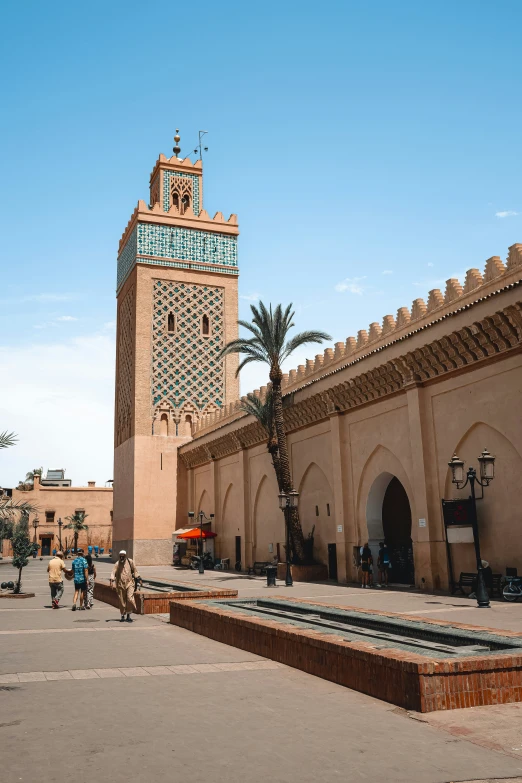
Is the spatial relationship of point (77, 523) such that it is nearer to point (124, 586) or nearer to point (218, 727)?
point (124, 586)

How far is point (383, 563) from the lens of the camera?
18.0 m

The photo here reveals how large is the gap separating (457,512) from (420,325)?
4689 millimetres

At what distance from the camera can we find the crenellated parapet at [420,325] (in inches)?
561

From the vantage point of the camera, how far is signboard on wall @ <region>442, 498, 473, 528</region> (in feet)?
46.8

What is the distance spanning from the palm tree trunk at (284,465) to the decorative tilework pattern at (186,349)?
11.2 metres

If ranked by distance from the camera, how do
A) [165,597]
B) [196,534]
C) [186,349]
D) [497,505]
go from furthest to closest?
[186,349], [196,534], [497,505], [165,597]

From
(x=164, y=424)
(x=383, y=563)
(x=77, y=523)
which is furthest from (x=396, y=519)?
(x=77, y=523)

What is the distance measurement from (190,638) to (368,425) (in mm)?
10105

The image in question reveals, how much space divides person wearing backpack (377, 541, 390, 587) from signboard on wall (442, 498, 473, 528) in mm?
3528

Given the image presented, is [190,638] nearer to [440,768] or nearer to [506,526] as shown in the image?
[440,768]

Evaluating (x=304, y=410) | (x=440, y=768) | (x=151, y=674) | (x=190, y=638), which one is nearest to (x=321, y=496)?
(x=304, y=410)

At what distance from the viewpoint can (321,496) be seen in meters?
20.8

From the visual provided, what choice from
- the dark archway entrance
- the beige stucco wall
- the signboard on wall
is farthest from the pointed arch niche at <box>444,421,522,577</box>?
the dark archway entrance

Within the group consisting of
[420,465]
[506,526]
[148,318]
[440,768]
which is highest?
[148,318]
